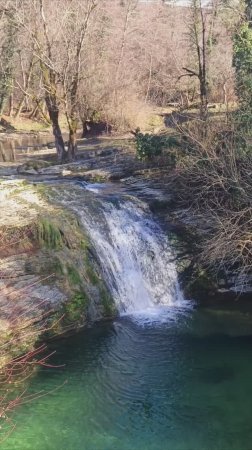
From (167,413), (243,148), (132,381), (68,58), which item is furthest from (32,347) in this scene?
(68,58)

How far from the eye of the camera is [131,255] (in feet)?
42.4

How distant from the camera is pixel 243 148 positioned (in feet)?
41.4

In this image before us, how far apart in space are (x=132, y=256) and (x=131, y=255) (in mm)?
36

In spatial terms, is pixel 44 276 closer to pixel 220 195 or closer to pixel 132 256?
pixel 132 256

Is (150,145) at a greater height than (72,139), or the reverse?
(72,139)

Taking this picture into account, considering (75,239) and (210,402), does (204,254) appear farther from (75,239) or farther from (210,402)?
(210,402)

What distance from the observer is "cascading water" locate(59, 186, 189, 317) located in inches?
488

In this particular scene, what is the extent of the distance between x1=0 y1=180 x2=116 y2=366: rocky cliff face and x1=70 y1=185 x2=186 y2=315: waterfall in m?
0.40

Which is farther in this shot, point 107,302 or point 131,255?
point 131,255

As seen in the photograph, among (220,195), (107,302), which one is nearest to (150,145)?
(220,195)

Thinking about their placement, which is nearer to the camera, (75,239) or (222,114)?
(75,239)

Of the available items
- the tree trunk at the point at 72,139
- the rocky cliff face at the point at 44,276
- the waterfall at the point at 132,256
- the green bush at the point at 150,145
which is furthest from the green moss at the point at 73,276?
the tree trunk at the point at 72,139

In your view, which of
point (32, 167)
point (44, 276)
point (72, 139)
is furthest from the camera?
point (72, 139)

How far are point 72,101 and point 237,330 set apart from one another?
12601 millimetres
